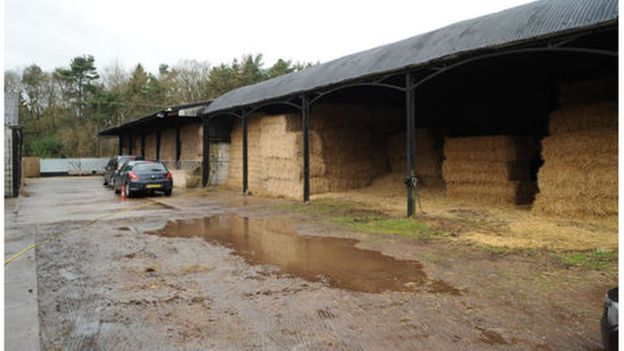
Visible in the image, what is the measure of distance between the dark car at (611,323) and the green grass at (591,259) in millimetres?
3273

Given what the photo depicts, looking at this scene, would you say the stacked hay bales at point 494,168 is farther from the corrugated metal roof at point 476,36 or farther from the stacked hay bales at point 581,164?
the corrugated metal roof at point 476,36

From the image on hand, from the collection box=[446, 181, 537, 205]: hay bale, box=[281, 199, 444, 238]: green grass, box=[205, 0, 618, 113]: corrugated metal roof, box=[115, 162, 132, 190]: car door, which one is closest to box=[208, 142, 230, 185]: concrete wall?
box=[115, 162, 132, 190]: car door

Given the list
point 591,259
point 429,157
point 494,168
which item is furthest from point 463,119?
point 591,259

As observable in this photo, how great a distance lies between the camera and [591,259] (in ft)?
20.3

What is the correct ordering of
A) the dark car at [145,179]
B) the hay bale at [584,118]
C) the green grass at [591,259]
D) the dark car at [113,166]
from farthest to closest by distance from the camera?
1. the dark car at [113,166]
2. the dark car at [145,179]
3. the hay bale at [584,118]
4. the green grass at [591,259]

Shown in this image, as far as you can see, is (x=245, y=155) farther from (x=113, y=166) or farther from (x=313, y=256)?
(x=313, y=256)

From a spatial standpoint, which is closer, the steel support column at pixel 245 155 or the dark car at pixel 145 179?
the dark car at pixel 145 179

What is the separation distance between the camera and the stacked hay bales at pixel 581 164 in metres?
9.16

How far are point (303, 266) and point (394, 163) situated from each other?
39.8ft

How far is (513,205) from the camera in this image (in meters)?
12.0

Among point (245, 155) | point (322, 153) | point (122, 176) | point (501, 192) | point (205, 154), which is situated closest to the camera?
point (501, 192)

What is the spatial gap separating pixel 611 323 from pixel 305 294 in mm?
2865

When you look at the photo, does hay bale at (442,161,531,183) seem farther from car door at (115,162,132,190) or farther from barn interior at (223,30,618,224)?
car door at (115,162,132,190)

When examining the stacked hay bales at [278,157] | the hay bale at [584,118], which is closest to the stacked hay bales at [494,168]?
the hay bale at [584,118]
